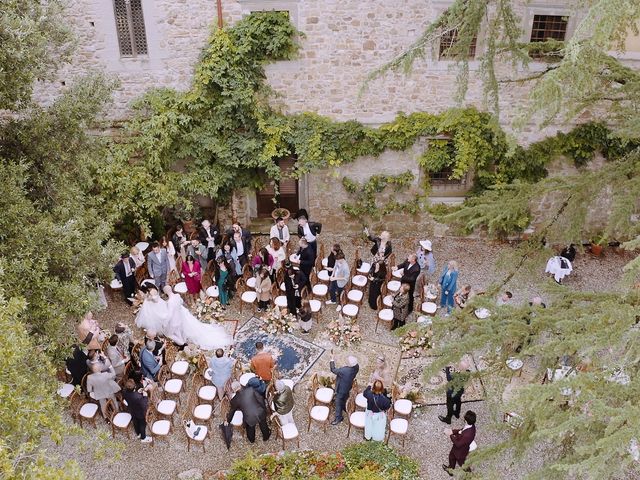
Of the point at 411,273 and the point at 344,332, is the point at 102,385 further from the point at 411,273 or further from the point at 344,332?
the point at 411,273

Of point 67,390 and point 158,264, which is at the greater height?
point 158,264

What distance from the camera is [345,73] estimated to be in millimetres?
14906

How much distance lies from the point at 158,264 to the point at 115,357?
290 centimetres

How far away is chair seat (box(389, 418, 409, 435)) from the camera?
36.4ft

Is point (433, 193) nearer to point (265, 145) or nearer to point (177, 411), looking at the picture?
point (265, 145)

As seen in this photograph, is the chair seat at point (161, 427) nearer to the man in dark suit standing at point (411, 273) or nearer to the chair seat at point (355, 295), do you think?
the chair seat at point (355, 295)

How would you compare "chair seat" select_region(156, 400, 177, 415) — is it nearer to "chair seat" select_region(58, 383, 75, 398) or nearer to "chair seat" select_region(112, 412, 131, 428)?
"chair seat" select_region(112, 412, 131, 428)

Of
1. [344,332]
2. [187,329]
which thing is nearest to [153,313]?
[187,329]

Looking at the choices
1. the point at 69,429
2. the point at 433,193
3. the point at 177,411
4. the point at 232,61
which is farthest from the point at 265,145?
the point at 69,429

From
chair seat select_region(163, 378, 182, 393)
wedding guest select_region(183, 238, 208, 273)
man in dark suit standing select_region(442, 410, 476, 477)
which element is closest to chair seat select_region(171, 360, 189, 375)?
chair seat select_region(163, 378, 182, 393)

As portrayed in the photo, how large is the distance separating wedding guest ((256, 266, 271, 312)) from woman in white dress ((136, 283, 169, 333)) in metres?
2.00

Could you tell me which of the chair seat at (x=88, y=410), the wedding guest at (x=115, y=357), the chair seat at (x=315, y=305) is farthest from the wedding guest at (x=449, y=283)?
the chair seat at (x=88, y=410)

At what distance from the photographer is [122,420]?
11.2m

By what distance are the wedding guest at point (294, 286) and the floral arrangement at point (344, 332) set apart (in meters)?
0.89
